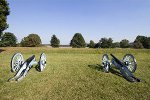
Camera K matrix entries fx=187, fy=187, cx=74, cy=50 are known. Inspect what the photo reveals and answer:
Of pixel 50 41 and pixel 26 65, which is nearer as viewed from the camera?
pixel 26 65

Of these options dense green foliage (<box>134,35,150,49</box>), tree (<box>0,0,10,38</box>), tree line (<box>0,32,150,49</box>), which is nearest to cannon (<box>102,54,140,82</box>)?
tree (<box>0,0,10,38</box>)

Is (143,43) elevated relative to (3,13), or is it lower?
lower

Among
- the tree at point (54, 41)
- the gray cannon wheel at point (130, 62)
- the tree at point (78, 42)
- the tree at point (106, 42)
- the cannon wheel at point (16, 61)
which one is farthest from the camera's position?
the tree at point (106, 42)

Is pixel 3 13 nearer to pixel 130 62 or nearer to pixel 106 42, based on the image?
pixel 130 62

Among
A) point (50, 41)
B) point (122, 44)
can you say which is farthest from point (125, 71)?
point (122, 44)

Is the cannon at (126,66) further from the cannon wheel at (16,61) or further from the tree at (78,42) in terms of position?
the tree at (78,42)

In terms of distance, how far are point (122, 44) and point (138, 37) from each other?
590 inches

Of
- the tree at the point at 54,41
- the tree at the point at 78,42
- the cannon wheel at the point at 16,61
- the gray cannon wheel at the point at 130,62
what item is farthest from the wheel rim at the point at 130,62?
the tree at the point at 54,41

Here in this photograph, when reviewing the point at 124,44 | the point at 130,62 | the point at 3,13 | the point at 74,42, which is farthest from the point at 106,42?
the point at 130,62

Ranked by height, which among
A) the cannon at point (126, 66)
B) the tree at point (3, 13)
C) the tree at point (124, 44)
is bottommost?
the cannon at point (126, 66)

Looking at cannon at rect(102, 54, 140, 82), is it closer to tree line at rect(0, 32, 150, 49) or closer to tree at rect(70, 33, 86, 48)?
tree line at rect(0, 32, 150, 49)

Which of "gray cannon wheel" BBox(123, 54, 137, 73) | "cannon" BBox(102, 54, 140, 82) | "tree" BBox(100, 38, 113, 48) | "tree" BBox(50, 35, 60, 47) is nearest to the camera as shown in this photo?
"cannon" BBox(102, 54, 140, 82)

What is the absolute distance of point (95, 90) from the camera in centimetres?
1051

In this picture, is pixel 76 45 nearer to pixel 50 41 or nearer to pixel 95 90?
pixel 50 41
